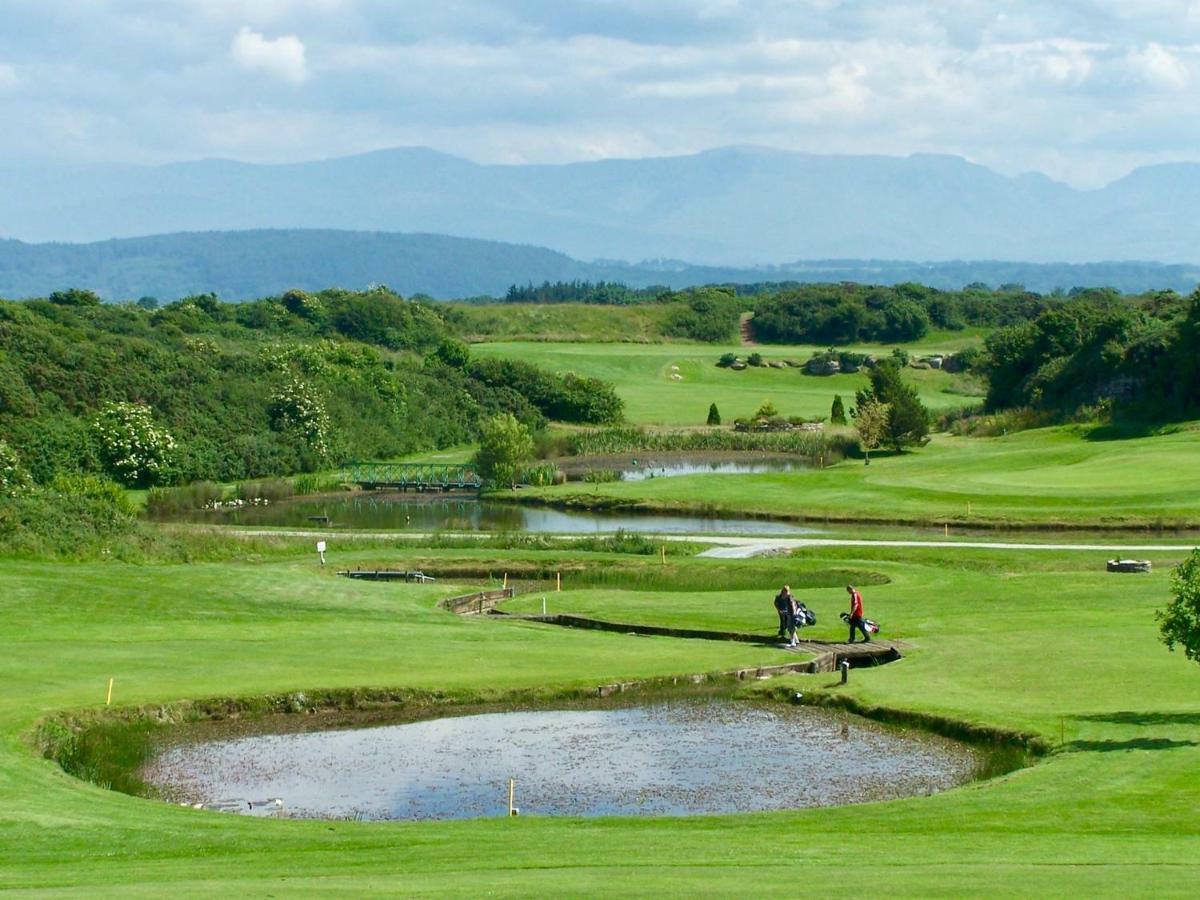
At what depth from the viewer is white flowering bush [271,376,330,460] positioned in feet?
351

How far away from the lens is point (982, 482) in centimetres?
8038

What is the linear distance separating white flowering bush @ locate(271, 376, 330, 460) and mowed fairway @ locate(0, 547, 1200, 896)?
1901 inches

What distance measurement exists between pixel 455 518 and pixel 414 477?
54.5 feet

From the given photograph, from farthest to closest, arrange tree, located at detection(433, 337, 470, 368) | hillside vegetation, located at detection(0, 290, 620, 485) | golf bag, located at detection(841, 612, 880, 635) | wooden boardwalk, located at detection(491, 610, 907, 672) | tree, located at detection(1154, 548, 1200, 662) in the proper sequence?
tree, located at detection(433, 337, 470, 368)
hillside vegetation, located at detection(0, 290, 620, 485)
golf bag, located at detection(841, 612, 880, 635)
wooden boardwalk, located at detection(491, 610, 907, 672)
tree, located at detection(1154, 548, 1200, 662)

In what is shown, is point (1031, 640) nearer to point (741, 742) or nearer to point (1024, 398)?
point (741, 742)

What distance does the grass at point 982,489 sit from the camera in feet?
233

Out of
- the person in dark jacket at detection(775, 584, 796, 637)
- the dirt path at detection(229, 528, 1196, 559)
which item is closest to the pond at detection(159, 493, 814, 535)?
the dirt path at detection(229, 528, 1196, 559)

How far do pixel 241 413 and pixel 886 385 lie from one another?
136 feet

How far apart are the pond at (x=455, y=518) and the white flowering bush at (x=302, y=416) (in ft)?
50.1

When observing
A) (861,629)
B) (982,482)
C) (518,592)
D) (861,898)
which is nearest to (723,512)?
(982,482)

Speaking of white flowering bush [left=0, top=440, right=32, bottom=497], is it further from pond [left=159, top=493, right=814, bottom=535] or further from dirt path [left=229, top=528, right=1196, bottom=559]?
dirt path [left=229, top=528, right=1196, bottom=559]

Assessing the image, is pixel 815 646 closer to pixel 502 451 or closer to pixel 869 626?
pixel 869 626

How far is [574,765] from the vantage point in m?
28.9

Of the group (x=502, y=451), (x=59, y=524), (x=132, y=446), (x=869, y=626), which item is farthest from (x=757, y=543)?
(x=132, y=446)
